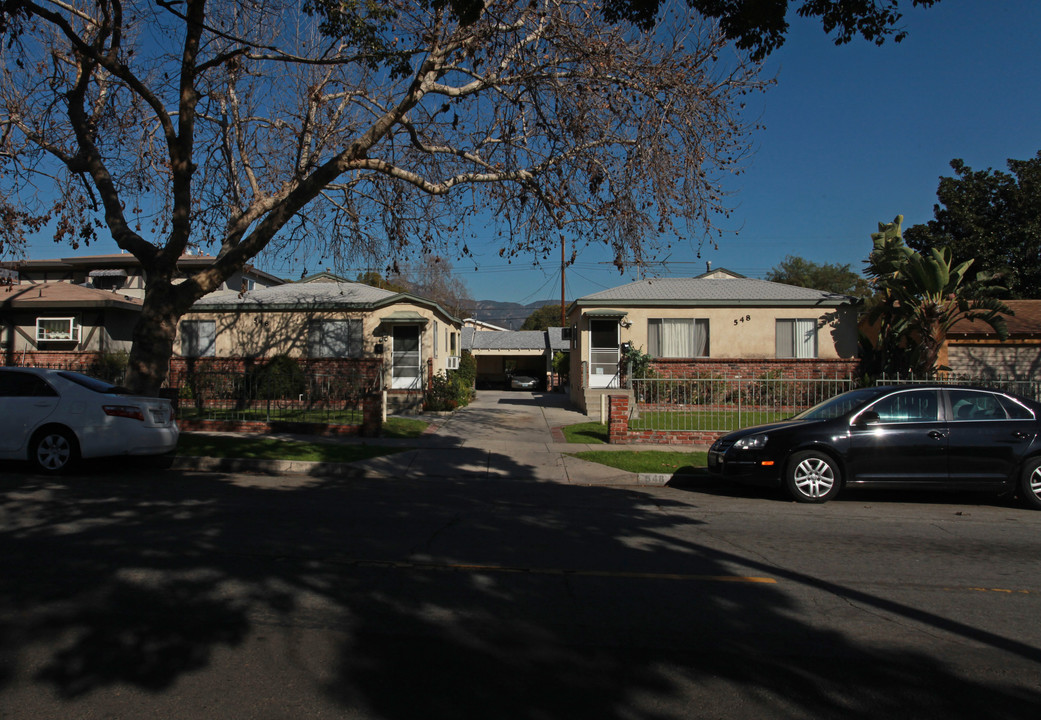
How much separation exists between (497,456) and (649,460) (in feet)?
9.22

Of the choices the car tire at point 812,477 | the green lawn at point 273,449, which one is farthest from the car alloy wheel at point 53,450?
the car tire at point 812,477

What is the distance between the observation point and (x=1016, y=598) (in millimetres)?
5277

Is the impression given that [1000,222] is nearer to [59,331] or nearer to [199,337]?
[199,337]

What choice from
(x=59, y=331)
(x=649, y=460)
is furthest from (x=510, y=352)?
(x=649, y=460)

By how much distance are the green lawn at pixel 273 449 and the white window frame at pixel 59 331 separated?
12427mm

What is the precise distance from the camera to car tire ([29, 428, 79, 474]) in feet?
31.0

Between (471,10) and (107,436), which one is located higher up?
(471,10)

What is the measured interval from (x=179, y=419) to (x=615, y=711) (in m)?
14.2

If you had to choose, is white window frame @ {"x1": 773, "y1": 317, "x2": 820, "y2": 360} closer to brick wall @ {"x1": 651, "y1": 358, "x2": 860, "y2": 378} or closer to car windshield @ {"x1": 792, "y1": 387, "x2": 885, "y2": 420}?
brick wall @ {"x1": 651, "y1": 358, "x2": 860, "y2": 378}

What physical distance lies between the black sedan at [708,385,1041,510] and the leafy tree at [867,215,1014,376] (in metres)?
10.7

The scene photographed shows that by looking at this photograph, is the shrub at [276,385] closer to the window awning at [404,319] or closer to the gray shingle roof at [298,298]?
the window awning at [404,319]

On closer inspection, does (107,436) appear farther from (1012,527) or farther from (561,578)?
(1012,527)

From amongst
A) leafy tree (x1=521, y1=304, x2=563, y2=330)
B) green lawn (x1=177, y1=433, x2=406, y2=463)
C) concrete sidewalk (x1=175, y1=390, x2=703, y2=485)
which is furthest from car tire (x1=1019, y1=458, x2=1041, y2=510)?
leafy tree (x1=521, y1=304, x2=563, y2=330)

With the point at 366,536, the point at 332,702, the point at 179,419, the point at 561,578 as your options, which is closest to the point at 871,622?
the point at 561,578
